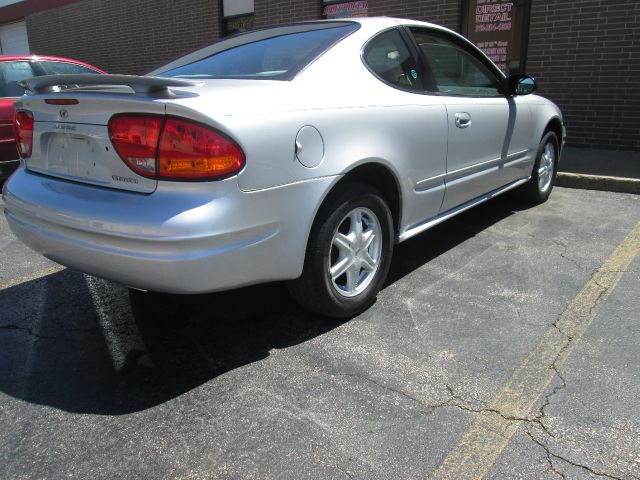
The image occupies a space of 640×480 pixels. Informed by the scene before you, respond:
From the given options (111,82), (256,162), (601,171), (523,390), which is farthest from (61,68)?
(523,390)

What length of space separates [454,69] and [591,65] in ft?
15.6

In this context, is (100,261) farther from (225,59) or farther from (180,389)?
(225,59)

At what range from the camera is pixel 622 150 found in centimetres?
778

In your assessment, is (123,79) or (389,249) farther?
(389,249)

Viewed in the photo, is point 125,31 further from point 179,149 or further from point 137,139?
point 179,149

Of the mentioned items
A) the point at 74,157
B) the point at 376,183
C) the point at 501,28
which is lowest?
the point at 376,183

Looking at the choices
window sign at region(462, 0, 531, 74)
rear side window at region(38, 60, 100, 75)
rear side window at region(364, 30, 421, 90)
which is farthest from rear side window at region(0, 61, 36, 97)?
window sign at region(462, 0, 531, 74)

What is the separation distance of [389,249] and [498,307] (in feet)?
2.44

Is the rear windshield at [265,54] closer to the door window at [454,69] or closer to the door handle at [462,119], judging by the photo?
the door window at [454,69]

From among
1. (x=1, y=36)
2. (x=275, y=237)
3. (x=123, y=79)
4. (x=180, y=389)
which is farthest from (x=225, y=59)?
(x=1, y=36)

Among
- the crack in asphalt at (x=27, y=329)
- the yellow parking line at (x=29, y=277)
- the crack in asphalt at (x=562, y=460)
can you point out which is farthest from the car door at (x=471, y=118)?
the yellow parking line at (x=29, y=277)

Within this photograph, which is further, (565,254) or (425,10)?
(425,10)

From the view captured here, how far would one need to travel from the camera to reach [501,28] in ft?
27.6

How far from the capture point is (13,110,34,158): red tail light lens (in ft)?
9.55
